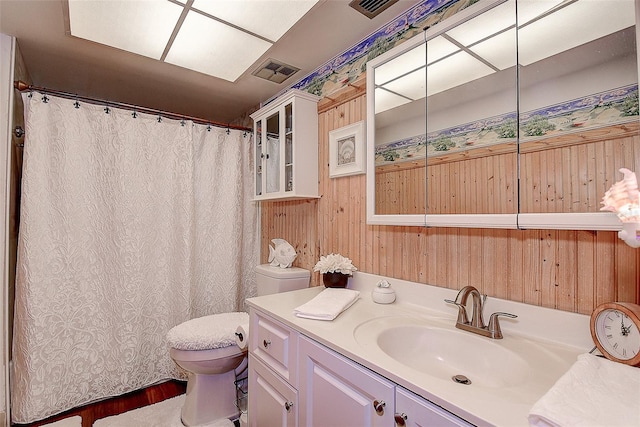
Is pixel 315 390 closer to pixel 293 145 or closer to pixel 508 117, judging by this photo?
pixel 508 117

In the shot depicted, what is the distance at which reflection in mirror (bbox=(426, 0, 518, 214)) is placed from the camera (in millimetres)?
1107

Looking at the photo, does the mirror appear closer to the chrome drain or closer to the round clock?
the round clock

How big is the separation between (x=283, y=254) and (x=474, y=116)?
1524 millimetres

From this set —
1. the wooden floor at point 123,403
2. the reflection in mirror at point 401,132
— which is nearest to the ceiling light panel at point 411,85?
the reflection in mirror at point 401,132

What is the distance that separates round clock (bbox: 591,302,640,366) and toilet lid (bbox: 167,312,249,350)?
1.42 m

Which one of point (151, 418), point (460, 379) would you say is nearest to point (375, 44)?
point (460, 379)

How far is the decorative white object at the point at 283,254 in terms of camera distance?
2.22 metres

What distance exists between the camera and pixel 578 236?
39.1 inches

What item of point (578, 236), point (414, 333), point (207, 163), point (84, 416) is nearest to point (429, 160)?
point (578, 236)

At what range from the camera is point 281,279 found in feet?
6.70

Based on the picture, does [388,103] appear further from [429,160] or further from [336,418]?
[336,418]

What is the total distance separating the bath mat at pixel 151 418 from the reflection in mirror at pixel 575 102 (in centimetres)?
203

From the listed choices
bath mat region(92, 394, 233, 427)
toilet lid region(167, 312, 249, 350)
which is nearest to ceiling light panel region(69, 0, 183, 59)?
toilet lid region(167, 312, 249, 350)

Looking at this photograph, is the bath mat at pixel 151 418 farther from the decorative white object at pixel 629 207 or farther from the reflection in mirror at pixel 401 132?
the decorative white object at pixel 629 207
